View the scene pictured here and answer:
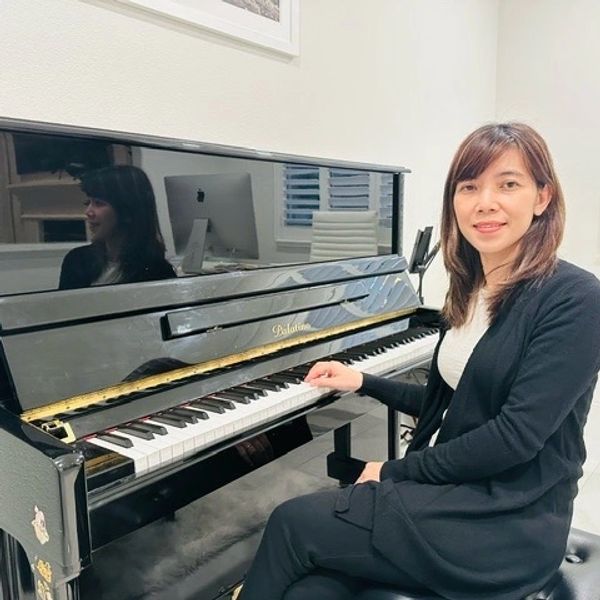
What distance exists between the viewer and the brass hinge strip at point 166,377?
39.8 inches

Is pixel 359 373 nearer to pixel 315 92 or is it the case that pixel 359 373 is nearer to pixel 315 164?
pixel 315 164

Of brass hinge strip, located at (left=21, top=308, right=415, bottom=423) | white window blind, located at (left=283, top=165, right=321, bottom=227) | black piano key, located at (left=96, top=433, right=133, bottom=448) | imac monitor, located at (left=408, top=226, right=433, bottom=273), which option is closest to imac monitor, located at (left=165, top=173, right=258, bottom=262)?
white window blind, located at (left=283, top=165, right=321, bottom=227)

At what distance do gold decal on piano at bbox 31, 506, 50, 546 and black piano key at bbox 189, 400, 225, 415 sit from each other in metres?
0.36

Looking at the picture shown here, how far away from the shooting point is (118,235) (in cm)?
121

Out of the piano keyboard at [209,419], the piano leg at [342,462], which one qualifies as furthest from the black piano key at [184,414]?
the piano leg at [342,462]

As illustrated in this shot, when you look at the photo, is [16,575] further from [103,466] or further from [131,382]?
[131,382]

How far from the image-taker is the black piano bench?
0.99 metres

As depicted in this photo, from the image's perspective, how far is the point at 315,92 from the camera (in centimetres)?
231

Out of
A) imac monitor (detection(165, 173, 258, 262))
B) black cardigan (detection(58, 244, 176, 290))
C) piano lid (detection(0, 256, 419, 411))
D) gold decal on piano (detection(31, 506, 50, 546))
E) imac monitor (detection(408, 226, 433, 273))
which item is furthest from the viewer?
imac monitor (detection(408, 226, 433, 273))

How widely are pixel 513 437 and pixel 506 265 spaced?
352 mm

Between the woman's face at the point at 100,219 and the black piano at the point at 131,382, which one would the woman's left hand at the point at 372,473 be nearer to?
the black piano at the point at 131,382

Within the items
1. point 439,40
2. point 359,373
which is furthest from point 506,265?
point 439,40

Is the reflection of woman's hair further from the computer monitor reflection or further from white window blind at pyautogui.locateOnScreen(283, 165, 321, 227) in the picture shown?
white window blind at pyautogui.locateOnScreen(283, 165, 321, 227)

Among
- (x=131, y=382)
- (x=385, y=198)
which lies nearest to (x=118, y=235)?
(x=131, y=382)
